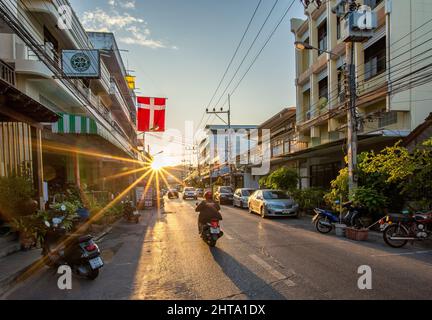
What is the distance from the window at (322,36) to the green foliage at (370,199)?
13639 millimetres

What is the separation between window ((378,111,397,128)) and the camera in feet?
52.9

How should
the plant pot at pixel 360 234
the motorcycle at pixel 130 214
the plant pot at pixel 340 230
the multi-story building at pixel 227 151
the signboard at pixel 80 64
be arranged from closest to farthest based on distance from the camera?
1. the plant pot at pixel 360 234
2. the plant pot at pixel 340 230
3. the signboard at pixel 80 64
4. the motorcycle at pixel 130 214
5. the multi-story building at pixel 227 151

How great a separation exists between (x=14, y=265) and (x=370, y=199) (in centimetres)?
1116

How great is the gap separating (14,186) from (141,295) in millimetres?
5545

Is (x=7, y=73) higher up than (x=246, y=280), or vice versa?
(x=7, y=73)

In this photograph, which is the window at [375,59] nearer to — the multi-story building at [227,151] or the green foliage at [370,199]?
the green foliage at [370,199]

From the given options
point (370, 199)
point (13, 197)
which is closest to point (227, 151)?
point (370, 199)

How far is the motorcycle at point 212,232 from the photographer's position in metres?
8.71

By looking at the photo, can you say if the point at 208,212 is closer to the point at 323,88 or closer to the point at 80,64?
the point at 80,64

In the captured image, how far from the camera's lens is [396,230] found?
879 centimetres

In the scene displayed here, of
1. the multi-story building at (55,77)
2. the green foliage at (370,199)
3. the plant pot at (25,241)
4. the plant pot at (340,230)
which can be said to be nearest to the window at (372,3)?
the green foliage at (370,199)

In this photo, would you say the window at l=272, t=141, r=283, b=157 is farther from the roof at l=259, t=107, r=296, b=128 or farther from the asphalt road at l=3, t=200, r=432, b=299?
the asphalt road at l=3, t=200, r=432, b=299

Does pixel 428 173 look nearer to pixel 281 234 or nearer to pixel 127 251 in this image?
pixel 281 234

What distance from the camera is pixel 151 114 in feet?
66.9
